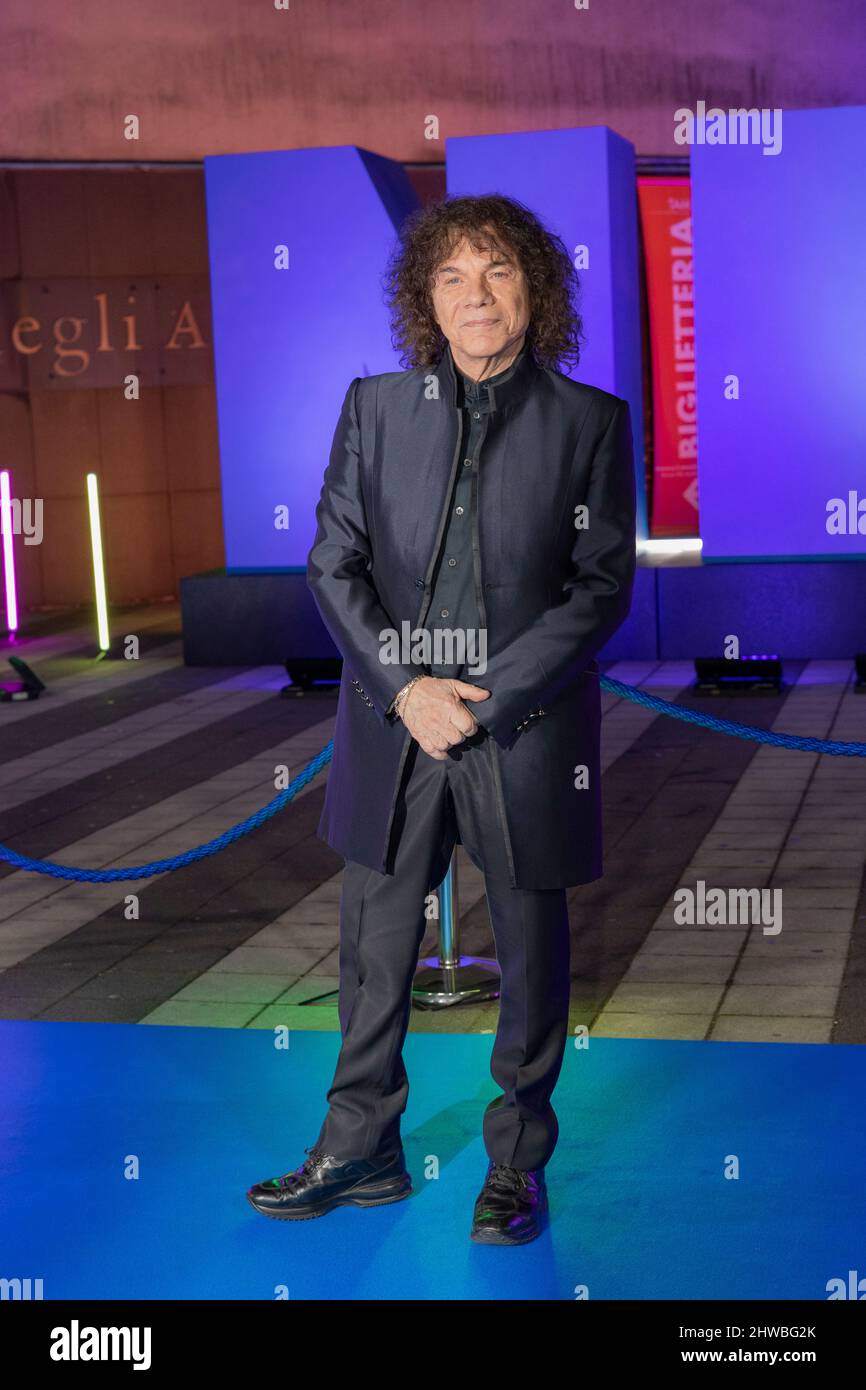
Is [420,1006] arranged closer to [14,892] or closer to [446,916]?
[446,916]

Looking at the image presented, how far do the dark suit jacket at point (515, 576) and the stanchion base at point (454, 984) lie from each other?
1447mm

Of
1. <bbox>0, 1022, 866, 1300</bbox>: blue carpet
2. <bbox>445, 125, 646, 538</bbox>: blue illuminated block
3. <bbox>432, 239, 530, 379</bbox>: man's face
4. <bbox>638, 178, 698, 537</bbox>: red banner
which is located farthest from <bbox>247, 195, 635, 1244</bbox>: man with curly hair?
<bbox>638, 178, 698, 537</bbox>: red banner

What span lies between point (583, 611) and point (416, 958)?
30.9 inches

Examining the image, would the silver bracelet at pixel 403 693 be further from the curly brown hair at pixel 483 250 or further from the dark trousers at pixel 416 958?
the curly brown hair at pixel 483 250

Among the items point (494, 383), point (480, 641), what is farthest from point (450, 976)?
point (494, 383)

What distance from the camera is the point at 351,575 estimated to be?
3.53 metres

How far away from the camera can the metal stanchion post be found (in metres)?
4.89

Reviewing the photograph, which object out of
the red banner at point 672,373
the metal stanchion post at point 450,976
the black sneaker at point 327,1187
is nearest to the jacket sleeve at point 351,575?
the black sneaker at point 327,1187

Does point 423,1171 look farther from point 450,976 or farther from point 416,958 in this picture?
point 450,976

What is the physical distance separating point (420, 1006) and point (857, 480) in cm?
680

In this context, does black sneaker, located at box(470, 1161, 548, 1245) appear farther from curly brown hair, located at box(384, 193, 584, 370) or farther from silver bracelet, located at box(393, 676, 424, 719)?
curly brown hair, located at box(384, 193, 584, 370)

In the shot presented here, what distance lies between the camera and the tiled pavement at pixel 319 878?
4.94 metres

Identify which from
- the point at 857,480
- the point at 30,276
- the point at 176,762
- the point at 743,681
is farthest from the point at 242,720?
the point at 30,276

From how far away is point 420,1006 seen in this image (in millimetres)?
4879
